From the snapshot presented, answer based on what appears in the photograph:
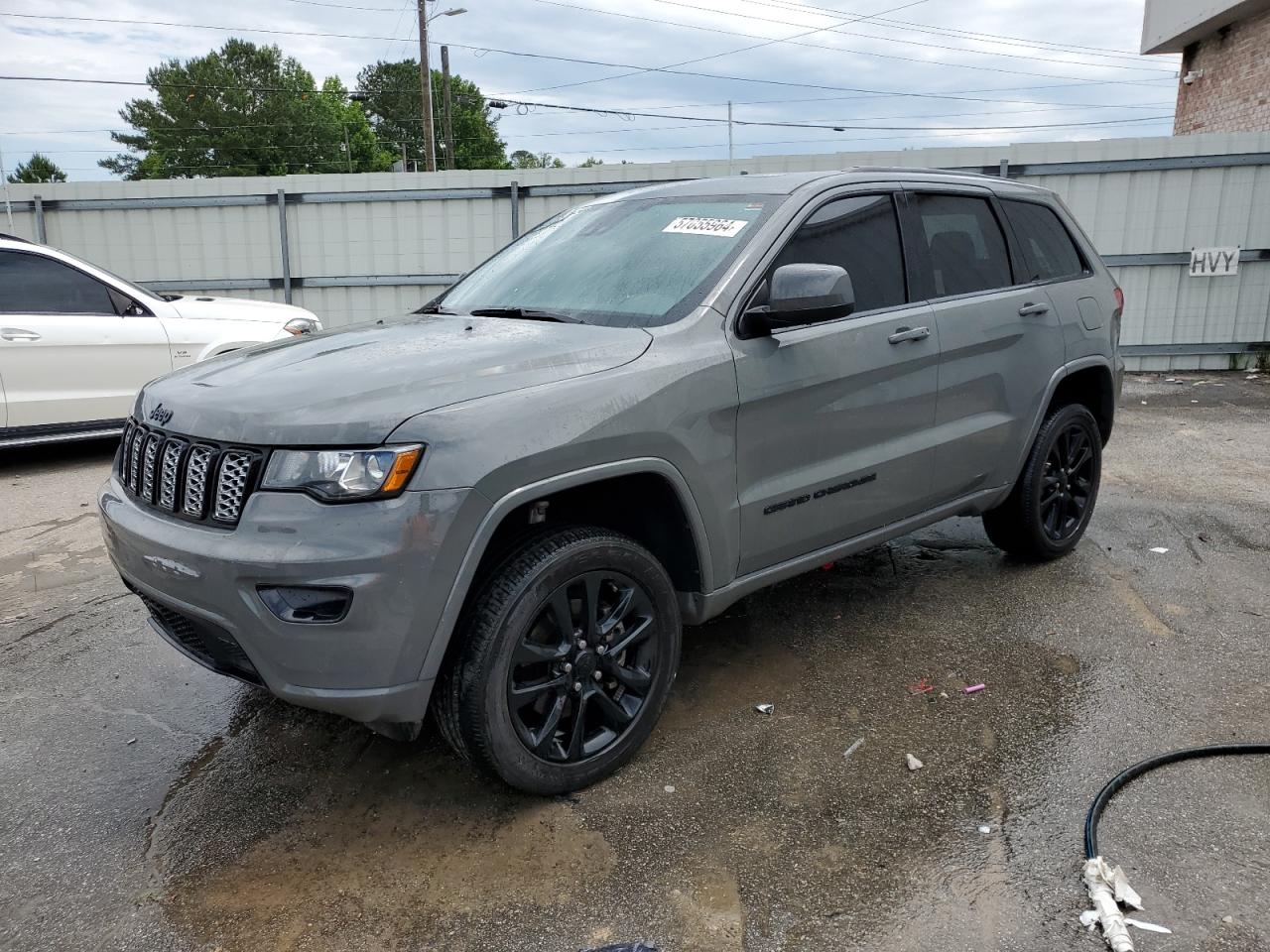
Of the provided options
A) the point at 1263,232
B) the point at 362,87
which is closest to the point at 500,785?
the point at 1263,232

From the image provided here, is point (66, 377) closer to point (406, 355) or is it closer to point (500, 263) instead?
point (500, 263)

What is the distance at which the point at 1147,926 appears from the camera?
2295mm

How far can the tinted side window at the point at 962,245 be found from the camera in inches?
157

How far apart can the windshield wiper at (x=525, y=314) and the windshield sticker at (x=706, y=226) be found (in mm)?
565

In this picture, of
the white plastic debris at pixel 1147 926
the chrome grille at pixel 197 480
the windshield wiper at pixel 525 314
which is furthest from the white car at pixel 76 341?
the white plastic debris at pixel 1147 926

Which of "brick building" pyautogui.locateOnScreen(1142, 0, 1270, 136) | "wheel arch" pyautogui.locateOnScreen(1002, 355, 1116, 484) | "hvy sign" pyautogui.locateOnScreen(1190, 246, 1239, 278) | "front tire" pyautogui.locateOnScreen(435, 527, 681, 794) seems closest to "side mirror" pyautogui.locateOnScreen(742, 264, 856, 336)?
"front tire" pyautogui.locateOnScreen(435, 527, 681, 794)

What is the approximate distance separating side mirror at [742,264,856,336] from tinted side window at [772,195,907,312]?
0.33 meters

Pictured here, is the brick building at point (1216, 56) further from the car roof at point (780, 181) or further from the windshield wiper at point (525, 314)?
the windshield wiper at point (525, 314)

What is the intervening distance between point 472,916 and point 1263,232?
39.1 feet

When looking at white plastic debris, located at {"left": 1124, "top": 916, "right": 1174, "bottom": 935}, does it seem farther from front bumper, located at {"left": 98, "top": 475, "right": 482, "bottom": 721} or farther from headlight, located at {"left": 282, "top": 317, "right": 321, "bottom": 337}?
headlight, located at {"left": 282, "top": 317, "right": 321, "bottom": 337}

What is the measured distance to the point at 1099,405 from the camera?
Answer: 492 centimetres

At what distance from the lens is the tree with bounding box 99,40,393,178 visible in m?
67.3

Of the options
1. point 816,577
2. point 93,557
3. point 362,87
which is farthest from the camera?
point 362,87

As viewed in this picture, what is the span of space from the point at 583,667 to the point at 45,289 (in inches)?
248
